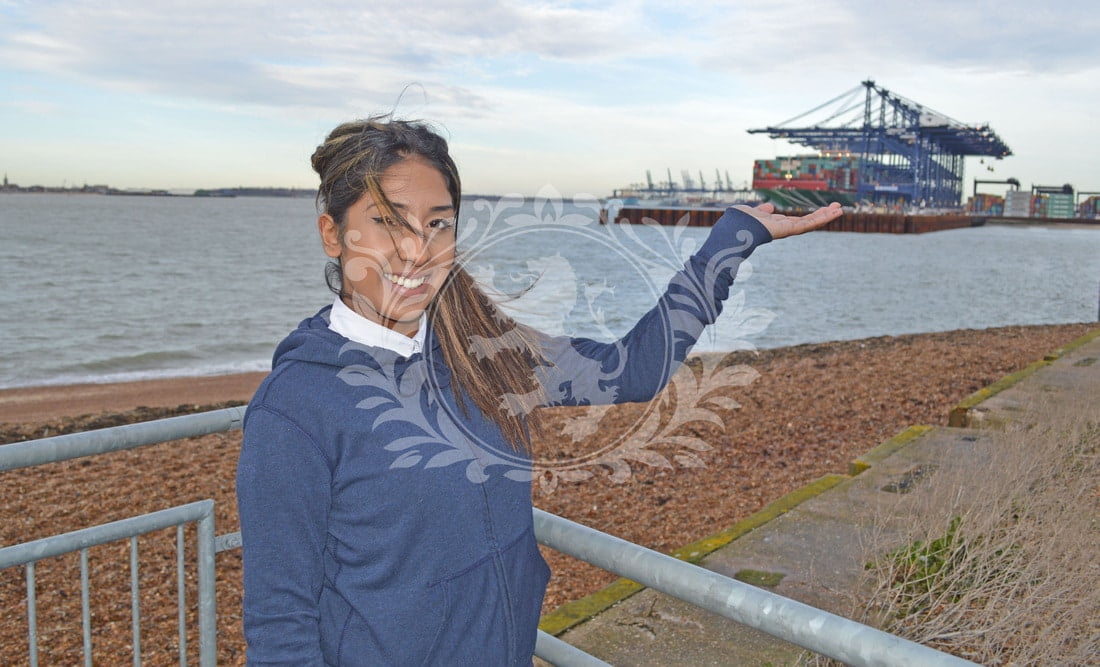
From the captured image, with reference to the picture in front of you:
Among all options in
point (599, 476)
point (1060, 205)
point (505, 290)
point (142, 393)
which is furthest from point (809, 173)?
point (505, 290)

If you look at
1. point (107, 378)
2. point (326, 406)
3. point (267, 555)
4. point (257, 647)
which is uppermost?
point (326, 406)

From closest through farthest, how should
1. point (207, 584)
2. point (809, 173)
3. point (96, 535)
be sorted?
point (96, 535)
point (207, 584)
point (809, 173)

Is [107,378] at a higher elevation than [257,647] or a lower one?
lower

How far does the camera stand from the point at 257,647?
142cm

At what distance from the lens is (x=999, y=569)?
3363 mm

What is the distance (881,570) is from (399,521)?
8.63ft

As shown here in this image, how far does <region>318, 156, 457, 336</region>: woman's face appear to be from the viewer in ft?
5.58

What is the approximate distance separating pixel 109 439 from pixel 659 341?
1391 millimetres

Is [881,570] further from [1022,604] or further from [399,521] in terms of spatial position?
[399,521]

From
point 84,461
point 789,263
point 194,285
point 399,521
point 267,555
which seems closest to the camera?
point 267,555

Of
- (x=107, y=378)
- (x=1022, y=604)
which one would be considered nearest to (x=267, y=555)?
(x=1022, y=604)

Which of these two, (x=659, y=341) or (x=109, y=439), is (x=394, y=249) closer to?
(x=659, y=341)

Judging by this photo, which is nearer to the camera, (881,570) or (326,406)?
(326,406)

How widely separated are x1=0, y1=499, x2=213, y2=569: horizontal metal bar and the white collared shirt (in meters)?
0.75
